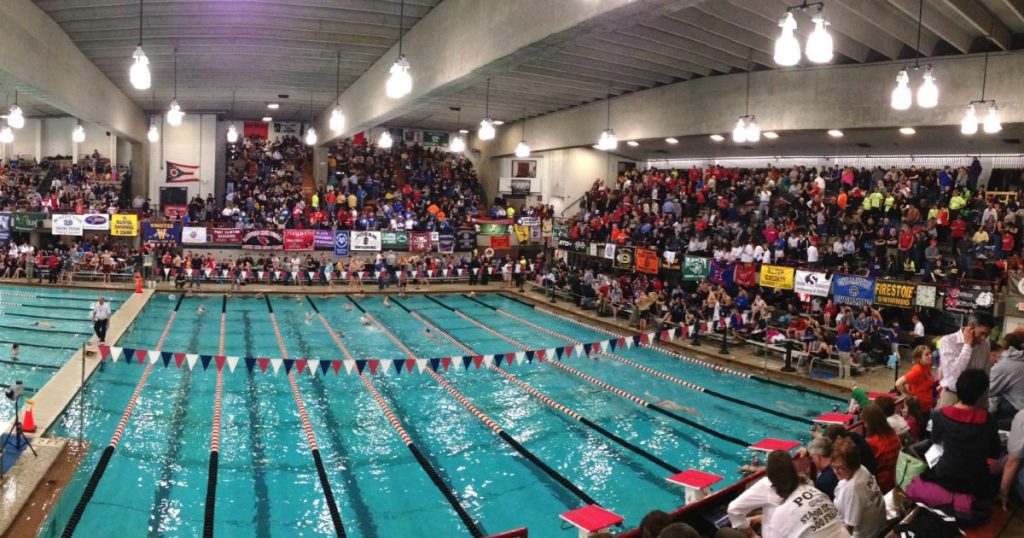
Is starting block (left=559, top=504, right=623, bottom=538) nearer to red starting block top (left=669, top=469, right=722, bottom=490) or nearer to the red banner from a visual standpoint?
red starting block top (left=669, top=469, right=722, bottom=490)

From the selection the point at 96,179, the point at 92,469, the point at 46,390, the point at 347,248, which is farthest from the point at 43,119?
the point at 92,469

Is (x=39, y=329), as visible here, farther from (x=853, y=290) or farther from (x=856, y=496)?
(x=853, y=290)

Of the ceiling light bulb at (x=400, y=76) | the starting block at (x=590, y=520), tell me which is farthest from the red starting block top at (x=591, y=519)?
the ceiling light bulb at (x=400, y=76)

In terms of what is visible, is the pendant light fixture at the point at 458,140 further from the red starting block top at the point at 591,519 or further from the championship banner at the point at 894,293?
the red starting block top at the point at 591,519

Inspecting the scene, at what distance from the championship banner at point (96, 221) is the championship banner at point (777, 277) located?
21.5 m

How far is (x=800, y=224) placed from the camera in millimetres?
19094

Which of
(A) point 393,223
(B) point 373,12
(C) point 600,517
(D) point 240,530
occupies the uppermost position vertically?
(B) point 373,12

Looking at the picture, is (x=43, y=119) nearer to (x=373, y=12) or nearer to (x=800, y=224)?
(x=373, y=12)

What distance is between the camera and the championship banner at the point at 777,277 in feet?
56.2

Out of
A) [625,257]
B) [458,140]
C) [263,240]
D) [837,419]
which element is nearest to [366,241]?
[263,240]

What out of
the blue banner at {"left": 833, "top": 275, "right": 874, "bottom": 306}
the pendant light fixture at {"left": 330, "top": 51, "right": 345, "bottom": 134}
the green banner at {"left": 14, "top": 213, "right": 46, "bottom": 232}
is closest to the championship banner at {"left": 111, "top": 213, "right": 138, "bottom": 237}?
the green banner at {"left": 14, "top": 213, "right": 46, "bottom": 232}

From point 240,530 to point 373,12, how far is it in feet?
27.3

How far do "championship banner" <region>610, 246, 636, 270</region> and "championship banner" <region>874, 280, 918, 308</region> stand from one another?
25.7 ft

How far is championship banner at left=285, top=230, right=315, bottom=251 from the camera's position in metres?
25.3
